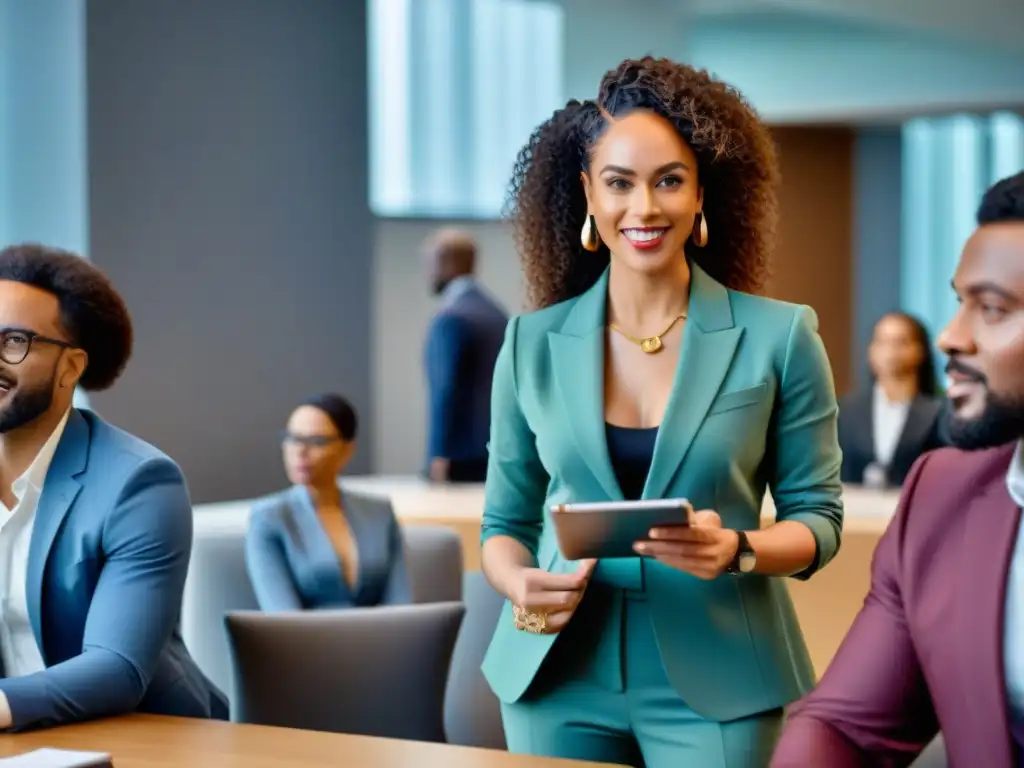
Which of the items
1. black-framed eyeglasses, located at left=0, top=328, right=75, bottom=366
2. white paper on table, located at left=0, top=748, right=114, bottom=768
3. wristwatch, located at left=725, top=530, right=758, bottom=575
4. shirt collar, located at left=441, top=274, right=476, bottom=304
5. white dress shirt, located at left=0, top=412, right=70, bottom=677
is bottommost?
white paper on table, located at left=0, top=748, right=114, bottom=768

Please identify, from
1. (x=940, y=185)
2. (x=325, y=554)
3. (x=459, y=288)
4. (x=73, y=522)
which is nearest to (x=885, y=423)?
(x=459, y=288)

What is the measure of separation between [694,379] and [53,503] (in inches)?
43.5

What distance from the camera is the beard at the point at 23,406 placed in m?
2.56

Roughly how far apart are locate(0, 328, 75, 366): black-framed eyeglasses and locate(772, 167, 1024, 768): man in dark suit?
144 centimetres

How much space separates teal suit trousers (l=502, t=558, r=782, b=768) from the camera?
2.24m

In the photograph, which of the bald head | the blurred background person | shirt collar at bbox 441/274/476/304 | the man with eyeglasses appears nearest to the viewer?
the man with eyeglasses

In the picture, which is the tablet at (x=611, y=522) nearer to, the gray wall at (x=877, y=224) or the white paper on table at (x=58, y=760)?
the white paper on table at (x=58, y=760)

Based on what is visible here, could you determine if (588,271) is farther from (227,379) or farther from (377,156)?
(377,156)

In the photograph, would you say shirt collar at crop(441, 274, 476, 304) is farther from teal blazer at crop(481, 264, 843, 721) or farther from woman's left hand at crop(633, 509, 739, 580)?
woman's left hand at crop(633, 509, 739, 580)

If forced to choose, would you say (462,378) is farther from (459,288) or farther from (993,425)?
(993,425)

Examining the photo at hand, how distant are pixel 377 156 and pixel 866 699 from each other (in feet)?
26.8

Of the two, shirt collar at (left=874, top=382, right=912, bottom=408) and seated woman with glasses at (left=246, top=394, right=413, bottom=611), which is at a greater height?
shirt collar at (left=874, top=382, right=912, bottom=408)

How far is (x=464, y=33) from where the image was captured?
9867 mm

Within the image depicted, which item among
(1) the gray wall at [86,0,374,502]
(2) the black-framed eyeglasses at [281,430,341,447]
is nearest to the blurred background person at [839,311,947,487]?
(2) the black-framed eyeglasses at [281,430,341,447]
